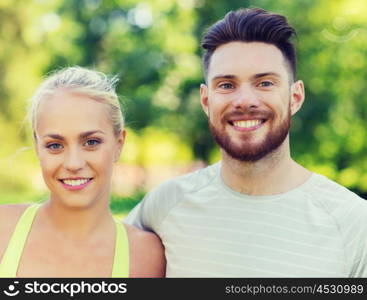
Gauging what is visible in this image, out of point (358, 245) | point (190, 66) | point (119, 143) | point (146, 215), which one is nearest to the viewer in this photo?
point (358, 245)

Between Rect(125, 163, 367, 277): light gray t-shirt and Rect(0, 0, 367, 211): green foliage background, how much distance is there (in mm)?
10371

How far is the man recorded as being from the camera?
2418 mm

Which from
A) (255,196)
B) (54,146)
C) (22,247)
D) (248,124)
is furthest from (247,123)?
(22,247)

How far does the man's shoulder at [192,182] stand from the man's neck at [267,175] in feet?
0.47

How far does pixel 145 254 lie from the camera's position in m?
2.64

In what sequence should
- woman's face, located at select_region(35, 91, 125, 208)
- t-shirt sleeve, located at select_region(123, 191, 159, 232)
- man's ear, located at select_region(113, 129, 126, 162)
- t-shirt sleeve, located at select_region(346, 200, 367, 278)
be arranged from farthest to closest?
t-shirt sleeve, located at select_region(123, 191, 159, 232) < man's ear, located at select_region(113, 129, 126, 162) < woman's face, located at select_region(35, 91, 125, 208) < t-shirt sleeve, located at select_region(346, 200, 367, 278)

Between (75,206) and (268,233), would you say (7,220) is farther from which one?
(268,233)

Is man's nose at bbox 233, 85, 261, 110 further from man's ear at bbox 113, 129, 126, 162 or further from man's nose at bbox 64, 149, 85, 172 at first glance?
man's nose at bbox 64, 149, 85, 172

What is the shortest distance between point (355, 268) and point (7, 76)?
1807cm

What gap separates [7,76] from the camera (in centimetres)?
1878

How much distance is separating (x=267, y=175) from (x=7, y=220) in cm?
127

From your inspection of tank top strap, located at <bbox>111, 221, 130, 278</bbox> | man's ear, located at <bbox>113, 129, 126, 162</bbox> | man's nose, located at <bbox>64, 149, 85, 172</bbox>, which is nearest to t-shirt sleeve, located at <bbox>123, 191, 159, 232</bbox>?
tank top strap, located at <bbox>111, 221, 130, 278</bbox>

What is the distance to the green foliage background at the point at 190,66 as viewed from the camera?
13.9m

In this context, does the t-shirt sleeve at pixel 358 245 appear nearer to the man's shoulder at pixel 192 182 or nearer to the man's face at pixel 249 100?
the man's face at pixel 249 100
